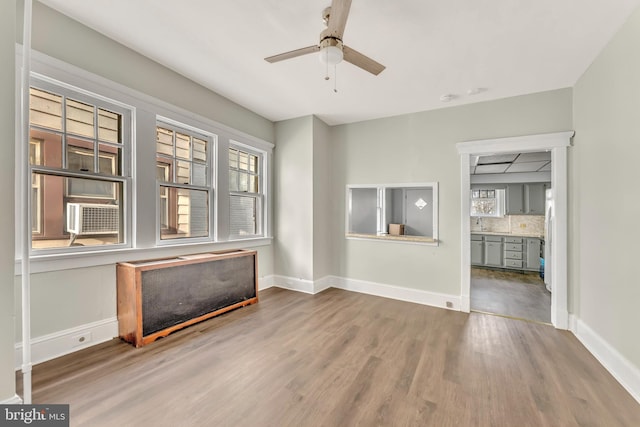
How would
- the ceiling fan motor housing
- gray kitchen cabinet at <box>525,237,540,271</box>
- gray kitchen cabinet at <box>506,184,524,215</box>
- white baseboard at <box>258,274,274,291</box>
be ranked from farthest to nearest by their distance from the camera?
gray kitchen cabinet at <box>506,184,524,215</box>
gray kitchen cabinet at <box>525,237,540,271</box>
white baseboard at <box>258,274,274,291</box>
the ceiling fan motor housing

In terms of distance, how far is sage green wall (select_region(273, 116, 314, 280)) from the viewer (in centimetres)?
429

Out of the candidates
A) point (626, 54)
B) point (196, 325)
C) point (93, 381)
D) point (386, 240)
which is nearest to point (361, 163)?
point (386, 240)

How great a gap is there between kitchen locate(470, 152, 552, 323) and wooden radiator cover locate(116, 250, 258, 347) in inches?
163

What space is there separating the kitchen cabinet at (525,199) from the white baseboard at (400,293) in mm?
4405

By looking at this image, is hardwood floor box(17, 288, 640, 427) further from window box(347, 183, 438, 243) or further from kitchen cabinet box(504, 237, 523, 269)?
kitchen cabinet box(504, 237, 523, 269)

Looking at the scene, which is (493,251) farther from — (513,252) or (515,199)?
(515,199)

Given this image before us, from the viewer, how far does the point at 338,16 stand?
1684 mm

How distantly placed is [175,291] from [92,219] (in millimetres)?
1066

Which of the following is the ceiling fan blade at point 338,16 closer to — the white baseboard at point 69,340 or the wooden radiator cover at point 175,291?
the wooden radiator cover at point 175,291

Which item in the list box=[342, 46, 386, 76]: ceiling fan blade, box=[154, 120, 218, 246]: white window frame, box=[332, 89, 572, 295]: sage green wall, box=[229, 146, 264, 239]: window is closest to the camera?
box=[342, 46, 386, 76]: ceiling fan blade

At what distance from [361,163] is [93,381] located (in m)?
4.12

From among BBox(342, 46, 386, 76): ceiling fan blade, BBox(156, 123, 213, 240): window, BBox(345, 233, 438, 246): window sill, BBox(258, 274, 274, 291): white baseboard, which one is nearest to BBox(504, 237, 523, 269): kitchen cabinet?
BBox(345, 233, 438, 246): window sill

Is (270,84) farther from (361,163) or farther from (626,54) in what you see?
(626,54)

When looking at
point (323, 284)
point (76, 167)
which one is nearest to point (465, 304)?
point (323, 284)
